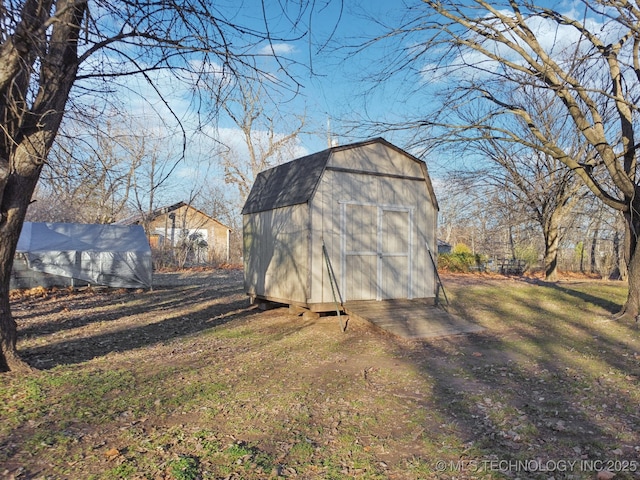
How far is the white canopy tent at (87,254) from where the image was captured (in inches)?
674

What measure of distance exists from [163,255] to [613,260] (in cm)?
2829

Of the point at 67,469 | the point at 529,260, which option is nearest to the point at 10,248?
the point at 67,469

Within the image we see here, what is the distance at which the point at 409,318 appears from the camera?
9.04 metres

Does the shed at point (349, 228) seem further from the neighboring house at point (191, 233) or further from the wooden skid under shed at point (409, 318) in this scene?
the neighboring house at point (191, 233)

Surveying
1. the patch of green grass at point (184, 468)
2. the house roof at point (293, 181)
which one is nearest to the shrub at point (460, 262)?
the house roof at point (293, 181)

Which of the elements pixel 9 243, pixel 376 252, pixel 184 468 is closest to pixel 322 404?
pixel 184 468

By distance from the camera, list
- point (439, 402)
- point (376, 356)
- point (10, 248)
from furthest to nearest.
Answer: point (376, 356) < point (10, 248) < point (439, 402)

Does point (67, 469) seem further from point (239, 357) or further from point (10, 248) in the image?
point (239, 357)

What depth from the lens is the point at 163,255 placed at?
30.6m

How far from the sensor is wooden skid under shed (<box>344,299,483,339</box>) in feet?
27.3

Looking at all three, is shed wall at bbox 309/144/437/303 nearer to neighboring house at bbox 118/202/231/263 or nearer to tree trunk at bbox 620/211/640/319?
tree trunk at bbox 620/211/640/319

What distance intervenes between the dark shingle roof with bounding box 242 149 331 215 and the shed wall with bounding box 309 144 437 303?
225mm

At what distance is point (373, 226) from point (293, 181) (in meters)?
2.08

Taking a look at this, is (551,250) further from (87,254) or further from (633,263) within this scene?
(87,254)
